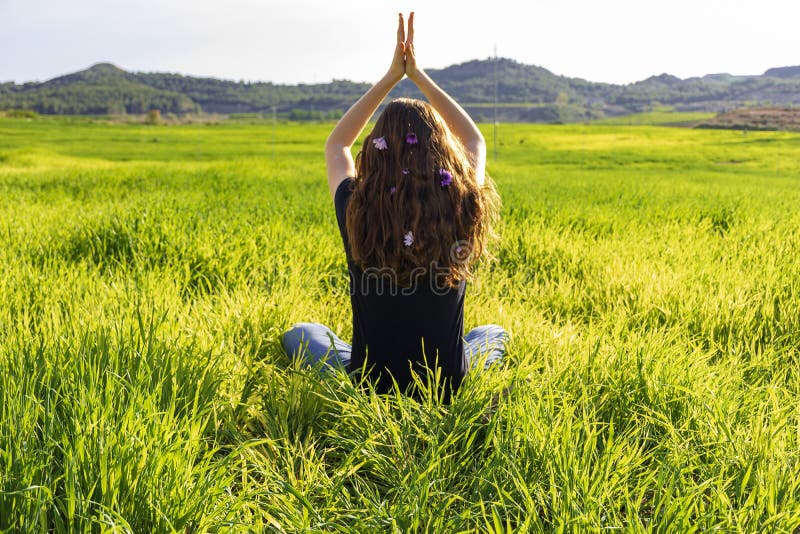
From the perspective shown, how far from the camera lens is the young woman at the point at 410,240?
2078 millimetres

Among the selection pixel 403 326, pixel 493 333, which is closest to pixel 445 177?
pixel 403 326

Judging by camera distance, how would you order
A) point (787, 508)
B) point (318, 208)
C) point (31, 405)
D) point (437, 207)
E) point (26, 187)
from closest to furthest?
1. point (787, 508)
2. point (31, 405)
3. point (437, 207)
4. point (318, 208)
5. point (26, 187)

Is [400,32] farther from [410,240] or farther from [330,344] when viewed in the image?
[330,344]

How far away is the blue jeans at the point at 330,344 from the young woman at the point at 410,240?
25cm

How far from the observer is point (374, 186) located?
2102 mm

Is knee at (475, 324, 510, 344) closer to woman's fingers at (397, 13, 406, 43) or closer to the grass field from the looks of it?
the grass field

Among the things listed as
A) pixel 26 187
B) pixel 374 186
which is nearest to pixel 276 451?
pixel 374 186

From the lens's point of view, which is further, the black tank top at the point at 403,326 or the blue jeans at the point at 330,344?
the blue jeans at the point at 330,344

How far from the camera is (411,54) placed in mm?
2541

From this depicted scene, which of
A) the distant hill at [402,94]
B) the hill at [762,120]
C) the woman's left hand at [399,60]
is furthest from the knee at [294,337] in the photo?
the distant hill at [402,94]

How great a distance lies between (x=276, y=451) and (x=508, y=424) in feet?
2.97

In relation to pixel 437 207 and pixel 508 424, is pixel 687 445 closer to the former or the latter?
pixel 508 424

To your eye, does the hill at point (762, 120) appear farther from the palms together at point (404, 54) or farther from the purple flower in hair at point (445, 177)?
the purple flower in hair at point (445, 177)

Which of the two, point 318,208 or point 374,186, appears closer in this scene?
point 374,186
